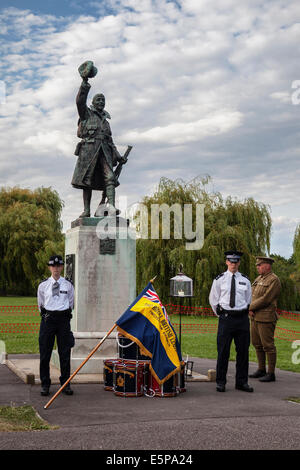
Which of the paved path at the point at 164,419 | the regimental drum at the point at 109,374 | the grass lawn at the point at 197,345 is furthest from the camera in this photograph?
the grass lawn at the point at 197,345

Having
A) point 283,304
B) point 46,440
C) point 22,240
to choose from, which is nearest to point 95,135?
point 46,440

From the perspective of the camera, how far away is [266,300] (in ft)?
30.7

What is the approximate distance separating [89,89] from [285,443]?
706 cm

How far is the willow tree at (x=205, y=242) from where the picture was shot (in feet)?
78.9

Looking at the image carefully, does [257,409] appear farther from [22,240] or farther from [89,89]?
[22,240]

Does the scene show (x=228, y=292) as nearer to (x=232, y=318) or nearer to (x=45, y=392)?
(x=232, y=318)

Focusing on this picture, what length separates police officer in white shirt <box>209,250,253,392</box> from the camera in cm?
826

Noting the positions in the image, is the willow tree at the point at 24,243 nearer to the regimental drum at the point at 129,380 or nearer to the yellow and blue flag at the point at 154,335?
the yellow and blue flag at the point at 154,335

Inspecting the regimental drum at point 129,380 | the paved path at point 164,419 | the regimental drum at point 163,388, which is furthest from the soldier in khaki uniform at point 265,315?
the regimental drum at point 129,380

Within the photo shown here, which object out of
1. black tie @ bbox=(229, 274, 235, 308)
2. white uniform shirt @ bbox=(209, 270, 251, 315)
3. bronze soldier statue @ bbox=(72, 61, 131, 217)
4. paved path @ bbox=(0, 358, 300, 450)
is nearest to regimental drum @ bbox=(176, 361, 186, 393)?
paved path @ bbox=(0, 358, 300, 450)

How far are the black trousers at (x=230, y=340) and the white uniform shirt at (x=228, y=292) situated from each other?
0.53 feet

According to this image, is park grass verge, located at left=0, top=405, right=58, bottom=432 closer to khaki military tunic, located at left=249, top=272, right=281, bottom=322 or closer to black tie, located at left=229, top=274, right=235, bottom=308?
black tie, located at left=229, top=274, right=235, bottom=308

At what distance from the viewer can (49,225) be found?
4356 cm

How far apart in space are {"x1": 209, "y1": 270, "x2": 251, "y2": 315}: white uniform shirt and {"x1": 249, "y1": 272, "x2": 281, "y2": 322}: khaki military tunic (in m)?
1.01
